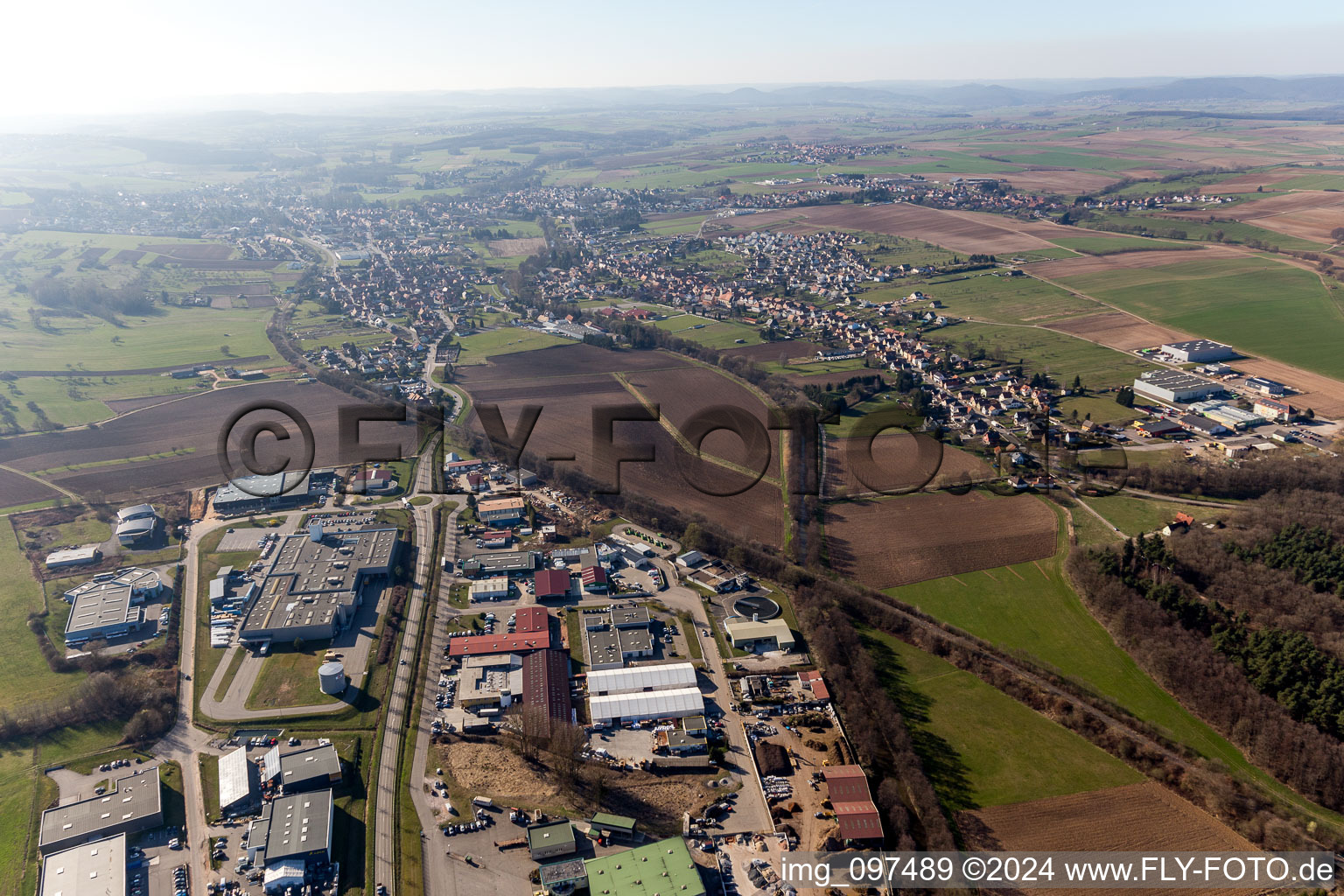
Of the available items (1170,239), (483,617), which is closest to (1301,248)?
(1170,239)

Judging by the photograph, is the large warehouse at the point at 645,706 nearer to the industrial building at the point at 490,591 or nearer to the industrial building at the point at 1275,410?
the industrial building at the point at 490,591

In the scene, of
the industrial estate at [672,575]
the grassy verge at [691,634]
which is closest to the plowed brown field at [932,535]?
the industrial estate at [672,575]

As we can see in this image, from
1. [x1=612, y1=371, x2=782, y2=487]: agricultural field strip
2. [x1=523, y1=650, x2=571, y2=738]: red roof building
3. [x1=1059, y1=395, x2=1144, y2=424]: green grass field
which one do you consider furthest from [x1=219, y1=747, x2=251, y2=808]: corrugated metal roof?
[x1=1059, y1=395, x2=1144, y2=424]: green grass field

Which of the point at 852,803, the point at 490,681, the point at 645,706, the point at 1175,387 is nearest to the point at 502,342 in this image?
the point at 490,681

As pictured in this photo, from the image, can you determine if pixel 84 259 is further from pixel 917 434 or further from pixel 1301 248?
pixel 1301 248

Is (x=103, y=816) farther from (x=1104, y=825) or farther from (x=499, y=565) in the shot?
(x=1104, y=825)
